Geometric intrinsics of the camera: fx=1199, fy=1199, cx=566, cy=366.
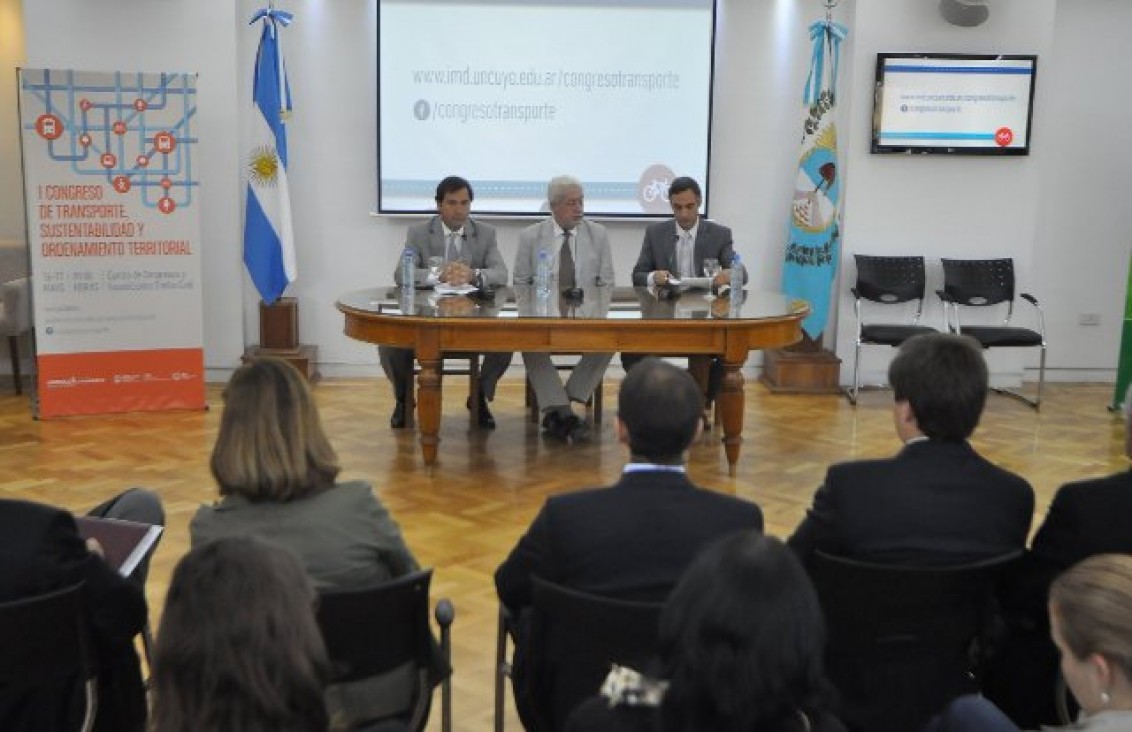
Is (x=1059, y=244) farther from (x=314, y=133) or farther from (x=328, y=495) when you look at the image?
(x=328, y=495)

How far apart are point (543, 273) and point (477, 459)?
3.57ft

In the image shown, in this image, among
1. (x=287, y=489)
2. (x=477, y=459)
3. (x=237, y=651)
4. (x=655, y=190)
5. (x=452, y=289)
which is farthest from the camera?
(x=655, y=190)

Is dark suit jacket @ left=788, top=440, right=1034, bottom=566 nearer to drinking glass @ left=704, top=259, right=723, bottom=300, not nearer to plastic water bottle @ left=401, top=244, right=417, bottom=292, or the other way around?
plastic water bottle @ left=401, top=244, right=417, bottom=292

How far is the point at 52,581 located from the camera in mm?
2260

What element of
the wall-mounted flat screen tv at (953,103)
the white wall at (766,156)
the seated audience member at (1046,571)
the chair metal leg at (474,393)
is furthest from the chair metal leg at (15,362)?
the seated audience member at (1046,571)

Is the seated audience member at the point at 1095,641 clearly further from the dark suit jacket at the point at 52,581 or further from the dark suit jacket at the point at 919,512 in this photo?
the dark suit jacket at the point at 52,581

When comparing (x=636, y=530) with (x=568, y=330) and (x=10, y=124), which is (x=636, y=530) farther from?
(x=10, y=124)

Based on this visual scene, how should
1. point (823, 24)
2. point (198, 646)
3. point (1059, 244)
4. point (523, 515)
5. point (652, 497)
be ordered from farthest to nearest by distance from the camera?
1. point (1059, 244)
2. point (823, 24)
3. point (523, 515)
4. point (652, 497)
5. point (198, 646)

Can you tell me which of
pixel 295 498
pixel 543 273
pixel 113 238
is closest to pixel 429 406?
pixel 543 273

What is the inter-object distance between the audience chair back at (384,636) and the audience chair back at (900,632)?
0.80 metres

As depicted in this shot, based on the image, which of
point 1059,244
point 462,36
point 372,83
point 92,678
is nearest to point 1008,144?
point 1059,244

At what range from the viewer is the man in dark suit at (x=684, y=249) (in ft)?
22.2

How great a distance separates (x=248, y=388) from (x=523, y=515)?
2944 millimetres

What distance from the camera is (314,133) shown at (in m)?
8.09
